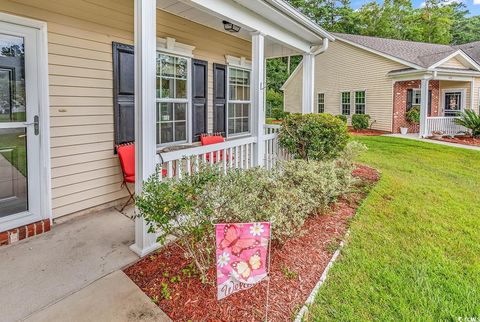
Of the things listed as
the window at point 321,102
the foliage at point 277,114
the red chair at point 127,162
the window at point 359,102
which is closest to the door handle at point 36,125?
the red chair at point 127,162

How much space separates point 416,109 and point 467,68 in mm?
3558

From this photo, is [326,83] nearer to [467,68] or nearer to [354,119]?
[354,119]

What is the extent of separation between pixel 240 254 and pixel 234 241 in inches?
3.9

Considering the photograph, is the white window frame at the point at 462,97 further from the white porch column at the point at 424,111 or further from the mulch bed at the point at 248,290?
the mulch bed at the point at 248,290

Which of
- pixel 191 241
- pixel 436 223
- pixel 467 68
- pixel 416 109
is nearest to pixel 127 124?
pixel 191 241

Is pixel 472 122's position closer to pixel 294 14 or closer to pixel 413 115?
pixel 413 115

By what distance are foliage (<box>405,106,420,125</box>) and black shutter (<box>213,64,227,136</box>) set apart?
11990 millimetres

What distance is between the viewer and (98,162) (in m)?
4.00

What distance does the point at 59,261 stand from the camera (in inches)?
109

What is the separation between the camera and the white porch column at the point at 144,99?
2.73 metres

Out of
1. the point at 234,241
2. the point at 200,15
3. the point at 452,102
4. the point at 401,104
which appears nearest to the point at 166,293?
the point at 234,241

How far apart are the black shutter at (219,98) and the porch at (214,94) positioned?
0.7 inches

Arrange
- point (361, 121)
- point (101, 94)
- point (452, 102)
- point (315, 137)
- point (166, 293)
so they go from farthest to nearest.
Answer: point (452, 102) → point (361, 121) → point (315, 137) → point (101, 94) → point (166, 293)

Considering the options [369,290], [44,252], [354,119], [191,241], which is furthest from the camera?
[354,119]
